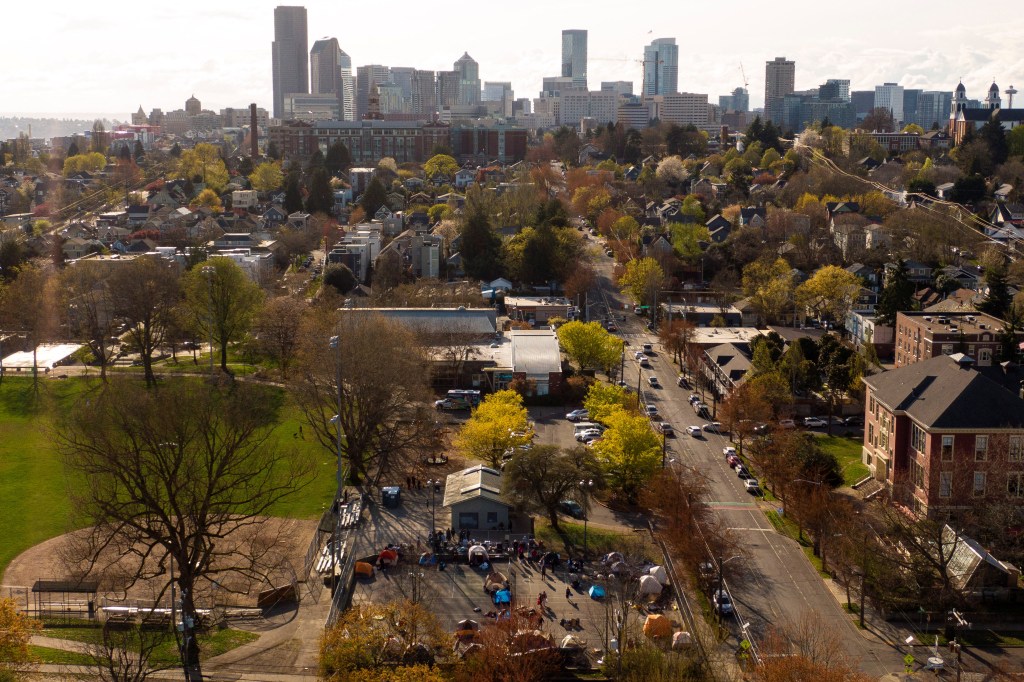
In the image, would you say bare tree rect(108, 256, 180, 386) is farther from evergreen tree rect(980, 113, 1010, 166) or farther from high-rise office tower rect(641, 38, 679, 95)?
high-rise office tower rect(641, 38, 679, 95)

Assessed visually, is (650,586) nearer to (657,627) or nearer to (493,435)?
(657,627)

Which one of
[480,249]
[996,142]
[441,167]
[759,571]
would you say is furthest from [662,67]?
[759,571]

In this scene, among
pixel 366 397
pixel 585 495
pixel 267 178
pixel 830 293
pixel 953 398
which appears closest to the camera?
pixel 585 495

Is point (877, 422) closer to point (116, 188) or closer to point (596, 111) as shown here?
point (116, 188)

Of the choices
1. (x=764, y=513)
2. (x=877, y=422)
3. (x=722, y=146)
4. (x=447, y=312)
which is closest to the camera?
(x=764, y=513)

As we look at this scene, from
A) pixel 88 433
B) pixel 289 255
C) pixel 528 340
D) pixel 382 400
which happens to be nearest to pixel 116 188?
pixel 289 255

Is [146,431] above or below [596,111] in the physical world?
below

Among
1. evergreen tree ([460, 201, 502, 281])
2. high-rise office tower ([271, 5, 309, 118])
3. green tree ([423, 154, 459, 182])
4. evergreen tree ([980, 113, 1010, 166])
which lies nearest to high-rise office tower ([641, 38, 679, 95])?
high-rise office tower ([271, 5, 309, 118])
